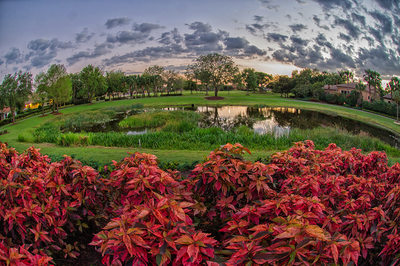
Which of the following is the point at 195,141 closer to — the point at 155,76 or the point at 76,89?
the point at 76,89

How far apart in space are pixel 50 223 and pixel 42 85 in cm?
3585

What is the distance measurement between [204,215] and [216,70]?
6234 cm

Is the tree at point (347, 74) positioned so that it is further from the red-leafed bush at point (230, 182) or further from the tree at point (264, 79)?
the red-leafed bush at point (230, 182)

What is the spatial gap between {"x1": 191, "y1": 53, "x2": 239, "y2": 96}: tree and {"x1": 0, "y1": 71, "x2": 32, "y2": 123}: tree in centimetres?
4056

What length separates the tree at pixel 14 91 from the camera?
25.5 m

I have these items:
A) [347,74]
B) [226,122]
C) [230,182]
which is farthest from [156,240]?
[347,74]

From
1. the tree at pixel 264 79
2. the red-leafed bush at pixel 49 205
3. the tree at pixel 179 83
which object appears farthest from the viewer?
the tree at pixel 264 79

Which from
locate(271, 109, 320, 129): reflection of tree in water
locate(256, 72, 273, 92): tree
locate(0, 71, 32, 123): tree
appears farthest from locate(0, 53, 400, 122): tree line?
locate(256, 72, 273, 92): tree

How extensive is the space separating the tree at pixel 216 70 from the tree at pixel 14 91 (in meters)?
40.6

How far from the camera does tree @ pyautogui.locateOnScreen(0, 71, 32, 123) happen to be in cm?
2548

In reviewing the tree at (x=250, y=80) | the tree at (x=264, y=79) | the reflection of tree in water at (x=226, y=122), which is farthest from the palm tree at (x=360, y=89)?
the tree at (x=264, y=79)

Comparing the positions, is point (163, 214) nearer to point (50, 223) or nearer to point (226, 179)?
point (226, 179)

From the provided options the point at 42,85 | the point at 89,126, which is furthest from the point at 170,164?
the point at 42,85

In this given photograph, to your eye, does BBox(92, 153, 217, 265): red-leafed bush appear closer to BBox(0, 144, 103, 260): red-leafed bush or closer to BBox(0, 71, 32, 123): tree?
BBox(0, 144, 103, 260): red-leafed bush
